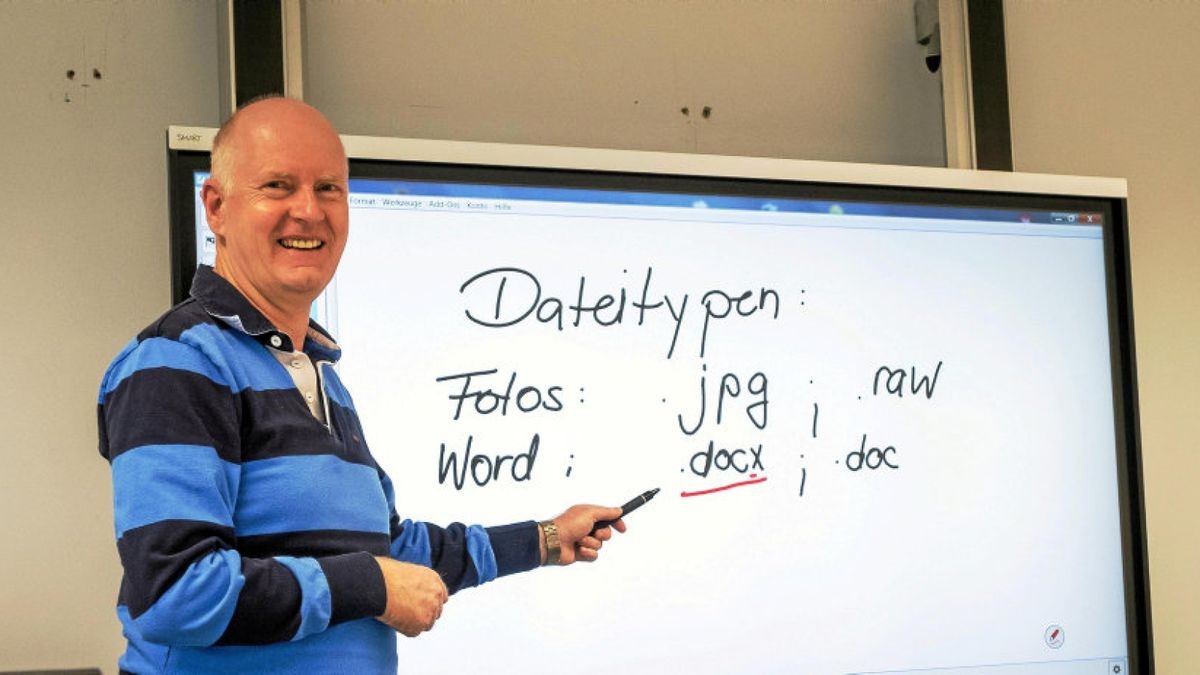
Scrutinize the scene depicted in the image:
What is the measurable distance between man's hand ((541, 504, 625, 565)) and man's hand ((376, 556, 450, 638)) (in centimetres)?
40

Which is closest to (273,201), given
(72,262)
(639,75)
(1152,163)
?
(72,262)

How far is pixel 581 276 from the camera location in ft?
6.16

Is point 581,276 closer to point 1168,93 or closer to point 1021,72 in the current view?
point 1021,72

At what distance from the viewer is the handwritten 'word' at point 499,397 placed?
1.81 metres

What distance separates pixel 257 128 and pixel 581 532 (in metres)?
0.57

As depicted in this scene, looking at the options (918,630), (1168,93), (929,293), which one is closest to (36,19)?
(929,293)

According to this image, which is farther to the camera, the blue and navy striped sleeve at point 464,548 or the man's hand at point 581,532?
the man's hand at point 581,532

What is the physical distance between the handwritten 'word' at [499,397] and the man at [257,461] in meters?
0.64

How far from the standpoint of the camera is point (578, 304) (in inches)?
73.7

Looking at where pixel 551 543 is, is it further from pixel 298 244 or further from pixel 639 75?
pixel 639 75

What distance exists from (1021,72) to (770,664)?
3.66 ft

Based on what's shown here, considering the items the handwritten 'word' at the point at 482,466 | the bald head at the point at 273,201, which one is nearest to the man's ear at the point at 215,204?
the bald head at the point at 273,201

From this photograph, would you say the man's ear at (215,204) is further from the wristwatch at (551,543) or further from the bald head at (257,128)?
the wristwatch at (551,543)

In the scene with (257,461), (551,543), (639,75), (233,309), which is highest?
(639,75)
